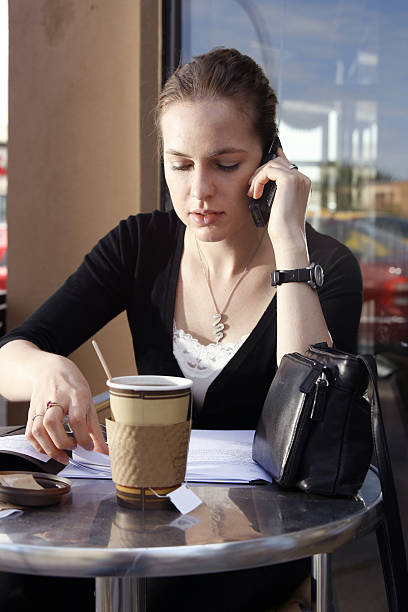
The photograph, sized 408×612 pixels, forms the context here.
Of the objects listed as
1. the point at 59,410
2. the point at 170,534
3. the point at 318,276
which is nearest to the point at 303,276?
the point at 318,276

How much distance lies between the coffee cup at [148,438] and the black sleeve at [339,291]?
0.76 m

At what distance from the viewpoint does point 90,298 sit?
187cm

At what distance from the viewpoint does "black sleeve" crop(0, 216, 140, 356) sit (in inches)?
→ 67.9

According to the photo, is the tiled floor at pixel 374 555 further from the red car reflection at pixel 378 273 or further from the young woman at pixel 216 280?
the young woman at pixel 216 280

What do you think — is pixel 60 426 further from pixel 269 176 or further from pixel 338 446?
pixel 269 176

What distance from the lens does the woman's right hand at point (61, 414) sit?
3.69 feet

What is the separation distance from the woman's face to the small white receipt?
31.2 inches

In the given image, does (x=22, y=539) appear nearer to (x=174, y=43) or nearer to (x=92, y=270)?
(x=92, y=270)

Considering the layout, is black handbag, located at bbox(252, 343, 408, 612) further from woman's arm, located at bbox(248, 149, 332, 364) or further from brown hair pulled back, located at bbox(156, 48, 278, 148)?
brown hair pulled back, located at bbox(156, 48, 278, 148)

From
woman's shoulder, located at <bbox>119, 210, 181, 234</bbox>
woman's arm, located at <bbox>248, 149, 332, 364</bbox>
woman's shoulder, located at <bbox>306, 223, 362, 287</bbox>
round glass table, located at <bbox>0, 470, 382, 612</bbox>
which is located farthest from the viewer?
woman's shoulder, located at <bbox>119, 210, 181, 234</bbox>

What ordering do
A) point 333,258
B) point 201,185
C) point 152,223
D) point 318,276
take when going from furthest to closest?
point 152,223 → point 333,258 → point 201,185 → point 318,276

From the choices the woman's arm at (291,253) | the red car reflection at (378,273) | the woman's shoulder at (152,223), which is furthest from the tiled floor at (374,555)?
the woman's arm at (291,253)

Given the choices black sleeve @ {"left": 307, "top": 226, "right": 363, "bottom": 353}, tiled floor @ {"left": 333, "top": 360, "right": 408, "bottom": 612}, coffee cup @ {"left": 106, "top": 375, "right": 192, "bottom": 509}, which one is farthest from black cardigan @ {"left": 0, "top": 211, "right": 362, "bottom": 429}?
tiled floor @ {"left": 333, "top": 360, "right": 408, "bottom": 612}

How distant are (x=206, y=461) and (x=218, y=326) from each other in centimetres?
64
